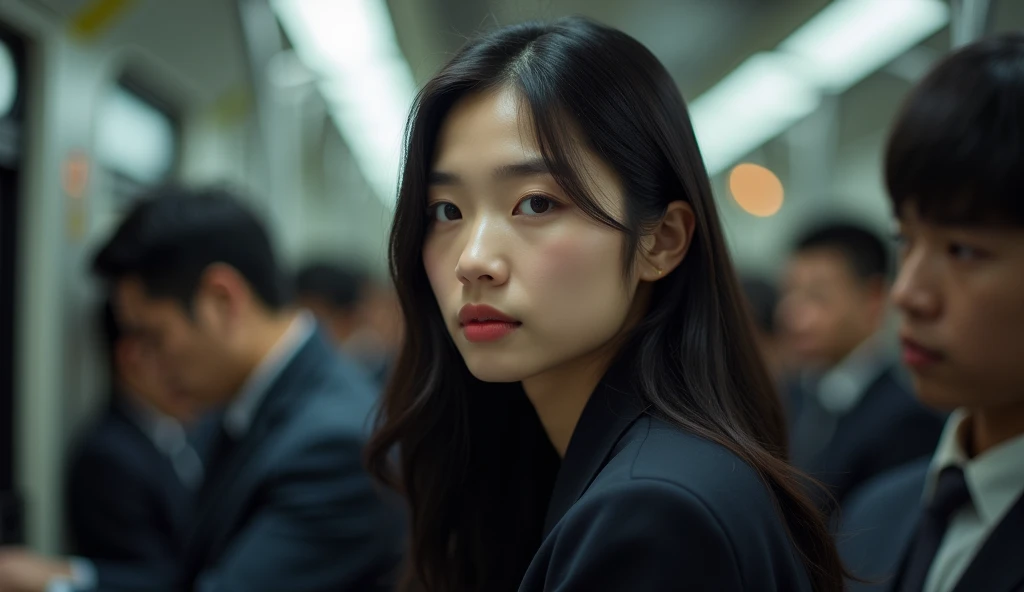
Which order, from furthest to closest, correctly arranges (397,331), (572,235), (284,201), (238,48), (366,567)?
(284,201) → (238,48) → (366,567) → (397,331) → (572,235)

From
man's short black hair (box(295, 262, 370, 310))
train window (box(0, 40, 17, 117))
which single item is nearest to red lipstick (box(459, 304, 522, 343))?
train window (box(0, 40, 17, 117))

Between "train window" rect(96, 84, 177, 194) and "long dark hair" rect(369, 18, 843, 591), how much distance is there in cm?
195

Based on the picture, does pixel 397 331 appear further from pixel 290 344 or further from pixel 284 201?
pixel 284 201

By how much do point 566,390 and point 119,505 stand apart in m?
1.94

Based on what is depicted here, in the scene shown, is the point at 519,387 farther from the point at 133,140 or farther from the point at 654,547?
the point at 133,140

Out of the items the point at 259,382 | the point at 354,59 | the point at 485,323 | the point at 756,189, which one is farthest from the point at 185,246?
the point at 756,189

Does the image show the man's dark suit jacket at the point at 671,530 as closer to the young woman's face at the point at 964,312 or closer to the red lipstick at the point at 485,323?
the red lipstick at the point at 485,323

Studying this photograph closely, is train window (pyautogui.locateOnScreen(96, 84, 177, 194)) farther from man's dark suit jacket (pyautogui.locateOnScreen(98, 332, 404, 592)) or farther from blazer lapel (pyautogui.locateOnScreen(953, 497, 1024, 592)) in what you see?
blazer lapel (pyautogui.locateOnScreen(953, 497, 1024, 592))

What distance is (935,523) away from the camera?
57.6 inches

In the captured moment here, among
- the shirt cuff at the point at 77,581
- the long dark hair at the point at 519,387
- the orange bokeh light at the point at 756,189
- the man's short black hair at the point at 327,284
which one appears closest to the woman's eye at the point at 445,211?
the long dark hair at the point at 519,387

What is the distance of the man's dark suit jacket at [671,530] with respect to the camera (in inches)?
34.8

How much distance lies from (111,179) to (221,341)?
1.08 metres

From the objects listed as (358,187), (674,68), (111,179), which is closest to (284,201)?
(111,179)

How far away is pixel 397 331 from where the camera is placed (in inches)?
59.9
